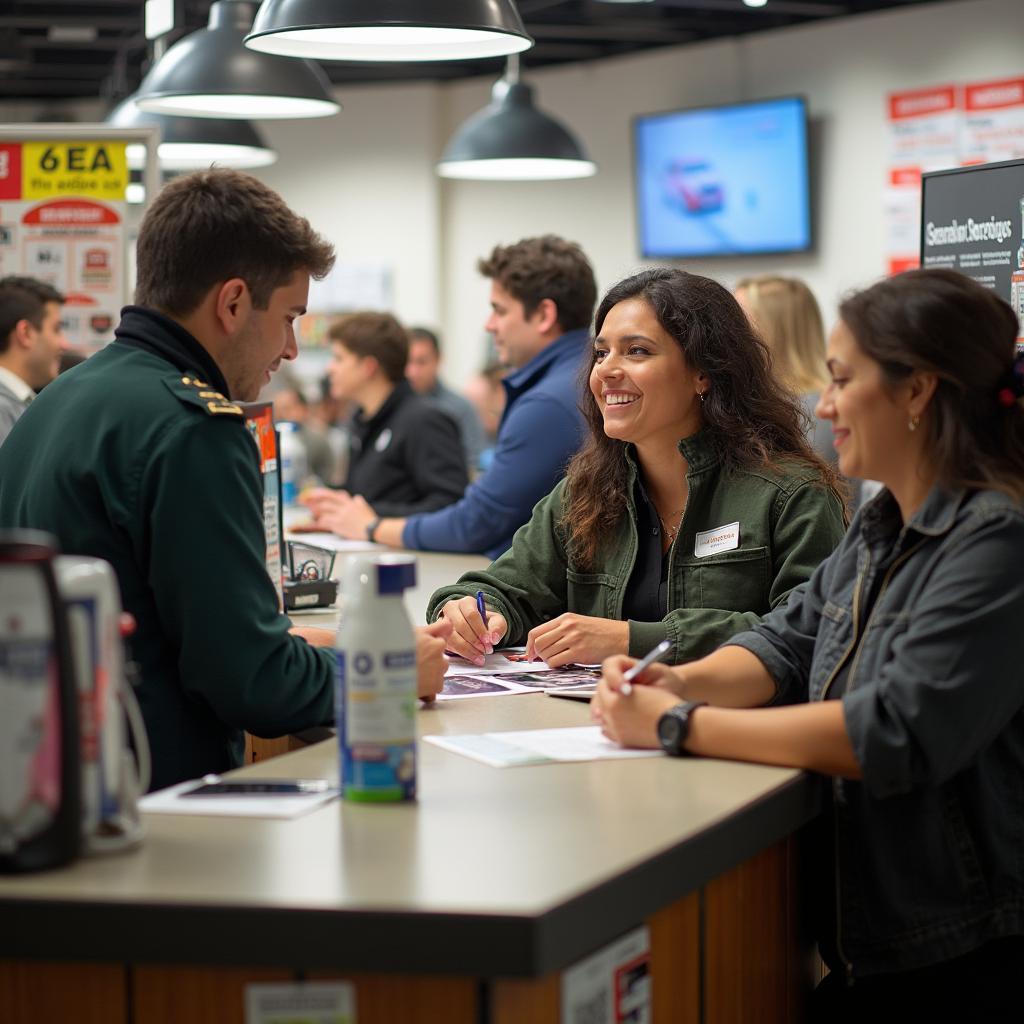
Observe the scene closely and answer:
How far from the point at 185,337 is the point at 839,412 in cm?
95

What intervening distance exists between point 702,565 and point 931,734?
3.03ft

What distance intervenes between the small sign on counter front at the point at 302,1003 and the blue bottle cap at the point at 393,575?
45 centimetres

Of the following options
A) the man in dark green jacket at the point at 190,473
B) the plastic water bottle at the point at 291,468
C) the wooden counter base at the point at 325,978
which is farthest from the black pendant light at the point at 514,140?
the wooden counter base at the point at 325,978

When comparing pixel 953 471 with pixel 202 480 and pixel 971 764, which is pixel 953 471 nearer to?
pixel 971 764

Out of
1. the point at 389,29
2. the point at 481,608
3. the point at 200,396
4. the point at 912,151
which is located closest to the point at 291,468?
the point at 389,29

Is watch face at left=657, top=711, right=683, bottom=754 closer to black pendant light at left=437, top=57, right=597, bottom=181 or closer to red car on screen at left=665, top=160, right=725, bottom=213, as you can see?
black pendant light at left=437, top=57, right=597, bottom=181

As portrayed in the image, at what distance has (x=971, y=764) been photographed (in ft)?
6.38

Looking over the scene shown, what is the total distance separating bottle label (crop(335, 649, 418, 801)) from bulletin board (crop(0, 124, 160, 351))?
10.6 feet

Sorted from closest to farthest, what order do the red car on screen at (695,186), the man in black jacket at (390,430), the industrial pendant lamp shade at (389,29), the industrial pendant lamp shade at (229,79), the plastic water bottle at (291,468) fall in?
1. the industrial pendant lamp shade at (389,29)
2. the industrial pendant lamp shade at (229,79)
3. the plastic water bottle at (291,468)
4. the man in black jacket at (390,430)
5. the red car on screen at (695,186)

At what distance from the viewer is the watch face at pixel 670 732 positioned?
6.51ft

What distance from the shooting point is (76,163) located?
15.6 ft

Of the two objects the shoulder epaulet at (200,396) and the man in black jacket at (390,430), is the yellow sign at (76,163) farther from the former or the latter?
the shoulder epaulet at (200,396)

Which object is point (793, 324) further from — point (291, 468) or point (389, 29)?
point (389, 29)

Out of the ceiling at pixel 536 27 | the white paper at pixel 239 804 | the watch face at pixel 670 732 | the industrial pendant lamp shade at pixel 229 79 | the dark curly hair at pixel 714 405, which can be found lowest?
the white paper at pixel 239 804
